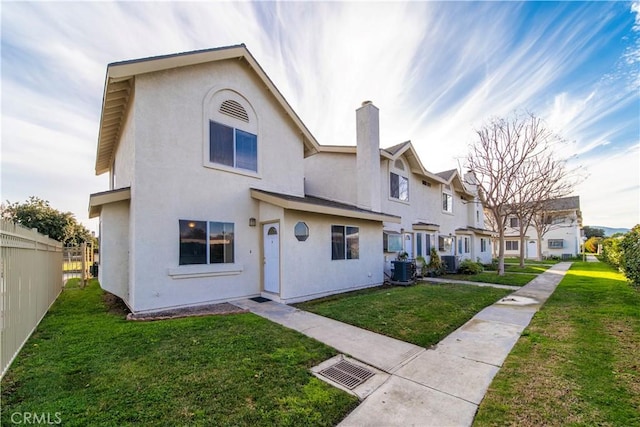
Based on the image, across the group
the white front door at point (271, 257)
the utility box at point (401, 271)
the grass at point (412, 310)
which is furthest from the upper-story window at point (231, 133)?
the utility box at point (401, 271)

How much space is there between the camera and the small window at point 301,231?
969 centimetres

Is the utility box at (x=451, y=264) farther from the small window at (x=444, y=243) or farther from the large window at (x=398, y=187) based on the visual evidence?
the large window at (x=398, y=187)

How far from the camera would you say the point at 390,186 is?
52.5 feet

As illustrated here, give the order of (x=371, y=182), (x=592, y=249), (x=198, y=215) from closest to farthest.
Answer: (x=198, y=215)
(x=371, y=182)
(x=592, y=249)

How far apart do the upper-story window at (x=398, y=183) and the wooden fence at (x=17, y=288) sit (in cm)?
1414

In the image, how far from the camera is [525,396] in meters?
3.74

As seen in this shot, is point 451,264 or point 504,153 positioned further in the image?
point 451,264

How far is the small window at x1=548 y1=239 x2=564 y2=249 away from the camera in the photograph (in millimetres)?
39175

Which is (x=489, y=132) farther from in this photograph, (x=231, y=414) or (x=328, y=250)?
(x=231, y=414)

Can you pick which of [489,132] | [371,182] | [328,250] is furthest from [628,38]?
[328,250]

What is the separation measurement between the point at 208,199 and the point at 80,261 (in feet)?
40.0

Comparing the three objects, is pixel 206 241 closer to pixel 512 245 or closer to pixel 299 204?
pixel 299 204

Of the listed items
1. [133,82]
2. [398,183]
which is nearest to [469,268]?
[398,183]

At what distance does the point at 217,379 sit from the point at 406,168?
16.0 m
